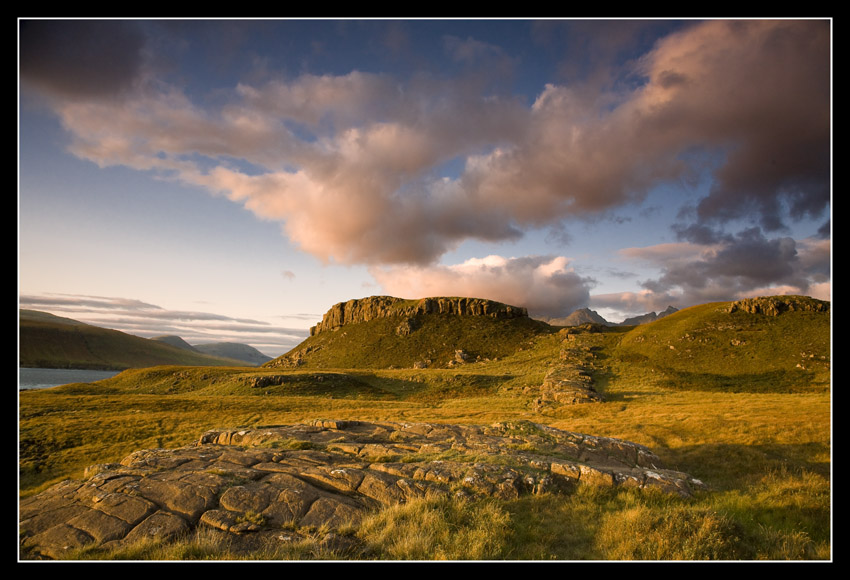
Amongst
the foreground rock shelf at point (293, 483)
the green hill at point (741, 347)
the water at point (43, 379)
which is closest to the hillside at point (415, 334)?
the green hill at point (741, 347)

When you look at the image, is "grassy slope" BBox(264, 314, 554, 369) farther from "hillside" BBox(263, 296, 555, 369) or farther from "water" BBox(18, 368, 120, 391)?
"water" BBox(18, 368, 120, 391)

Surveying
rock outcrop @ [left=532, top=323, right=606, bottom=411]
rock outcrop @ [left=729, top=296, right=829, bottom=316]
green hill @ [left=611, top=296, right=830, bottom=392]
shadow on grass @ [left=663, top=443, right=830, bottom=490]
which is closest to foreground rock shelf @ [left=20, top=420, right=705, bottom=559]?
shadow on grass @ [left=663, top=443, right=830, bottom=490]

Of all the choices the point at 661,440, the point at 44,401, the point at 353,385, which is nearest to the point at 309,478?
the point at 661,440

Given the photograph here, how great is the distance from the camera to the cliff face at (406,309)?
14912 cm

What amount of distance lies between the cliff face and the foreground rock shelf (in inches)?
5219

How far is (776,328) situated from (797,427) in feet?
260

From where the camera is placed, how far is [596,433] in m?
24.7

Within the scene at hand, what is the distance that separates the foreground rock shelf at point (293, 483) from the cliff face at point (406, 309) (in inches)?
5219

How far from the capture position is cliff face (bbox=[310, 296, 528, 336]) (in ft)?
489

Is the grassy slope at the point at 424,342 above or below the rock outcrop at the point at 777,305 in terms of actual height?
below

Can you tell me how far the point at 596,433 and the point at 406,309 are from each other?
13050 cm

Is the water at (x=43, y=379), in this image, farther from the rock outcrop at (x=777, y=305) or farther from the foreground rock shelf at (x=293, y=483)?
the rock outcrop at (x=777, y=305)

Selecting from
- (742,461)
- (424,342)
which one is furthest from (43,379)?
(742,461)

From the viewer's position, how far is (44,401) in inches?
2013
